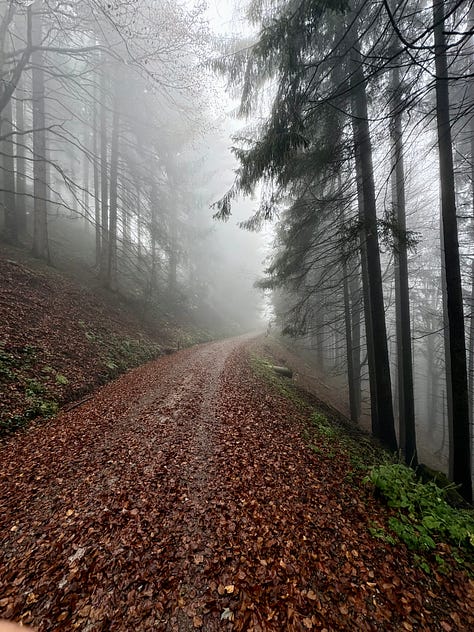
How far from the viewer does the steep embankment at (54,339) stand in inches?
208

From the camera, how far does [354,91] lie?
18.7ft

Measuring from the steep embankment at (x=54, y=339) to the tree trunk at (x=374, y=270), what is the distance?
744 cm

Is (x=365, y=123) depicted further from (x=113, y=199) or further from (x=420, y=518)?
(x=113, y=199)

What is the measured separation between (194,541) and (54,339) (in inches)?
267

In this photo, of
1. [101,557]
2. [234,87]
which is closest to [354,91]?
[234,87]

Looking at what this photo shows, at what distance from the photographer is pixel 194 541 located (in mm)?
2562

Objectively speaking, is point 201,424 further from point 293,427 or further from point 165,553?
point 165,553

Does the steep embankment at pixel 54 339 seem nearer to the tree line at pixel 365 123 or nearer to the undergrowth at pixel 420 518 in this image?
the tree line at pixel 365 123

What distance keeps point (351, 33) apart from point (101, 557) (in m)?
10.1

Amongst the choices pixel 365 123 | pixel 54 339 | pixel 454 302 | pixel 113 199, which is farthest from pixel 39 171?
pixel 454 302

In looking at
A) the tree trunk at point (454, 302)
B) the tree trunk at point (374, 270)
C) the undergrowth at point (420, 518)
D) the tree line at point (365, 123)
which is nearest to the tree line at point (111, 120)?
the tree line at point (365, 123)

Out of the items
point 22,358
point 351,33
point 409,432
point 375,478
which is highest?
point 351,33

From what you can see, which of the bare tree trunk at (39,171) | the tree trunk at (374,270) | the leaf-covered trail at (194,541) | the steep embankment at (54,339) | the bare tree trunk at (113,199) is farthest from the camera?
the bare tree trunk at (113,199)

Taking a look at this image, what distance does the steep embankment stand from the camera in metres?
5.29
